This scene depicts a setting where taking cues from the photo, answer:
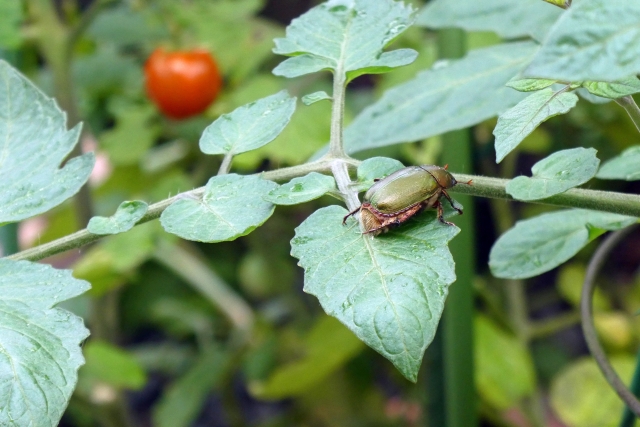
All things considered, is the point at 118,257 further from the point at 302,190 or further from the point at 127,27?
the point at 302,190

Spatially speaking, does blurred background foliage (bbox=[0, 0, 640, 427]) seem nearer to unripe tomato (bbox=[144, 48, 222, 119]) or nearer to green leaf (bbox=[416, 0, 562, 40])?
unripe tomato (bbox=[144, 48, 222, 119])

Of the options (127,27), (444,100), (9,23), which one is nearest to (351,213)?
(444,100)

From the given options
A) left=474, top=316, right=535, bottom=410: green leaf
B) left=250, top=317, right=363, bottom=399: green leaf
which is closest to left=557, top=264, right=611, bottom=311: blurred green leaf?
left=474, top=316, right=535, bottom=410: green leaf

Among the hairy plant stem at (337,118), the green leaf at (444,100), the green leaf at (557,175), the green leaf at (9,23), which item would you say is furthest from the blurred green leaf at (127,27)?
the green leaf at (557,175)

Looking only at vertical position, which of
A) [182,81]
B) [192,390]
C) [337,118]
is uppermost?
[337,118]

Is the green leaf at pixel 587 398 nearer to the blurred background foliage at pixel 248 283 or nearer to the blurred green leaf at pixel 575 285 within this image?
the blurred background foliage at pixel 248 283

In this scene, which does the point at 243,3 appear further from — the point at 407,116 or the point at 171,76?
the point at 407,116

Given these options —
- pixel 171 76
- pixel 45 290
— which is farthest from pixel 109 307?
pixel 45 290
